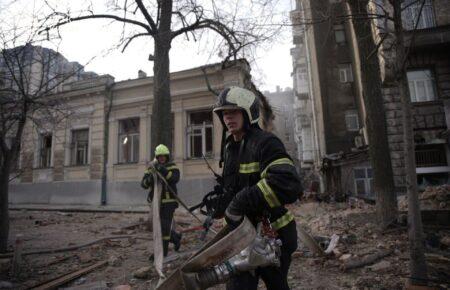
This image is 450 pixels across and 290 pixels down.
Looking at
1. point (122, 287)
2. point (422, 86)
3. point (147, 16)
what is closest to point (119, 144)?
point (147, 16)

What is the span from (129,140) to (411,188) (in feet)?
52.7

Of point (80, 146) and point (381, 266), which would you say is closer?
point (381, 266)

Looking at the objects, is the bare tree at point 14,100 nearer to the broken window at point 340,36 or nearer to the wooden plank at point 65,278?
the wooden plank at point 65,278

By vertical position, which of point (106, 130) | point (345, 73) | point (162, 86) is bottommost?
point (162, 86)

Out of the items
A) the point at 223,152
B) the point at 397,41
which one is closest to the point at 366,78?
the point at 397,41

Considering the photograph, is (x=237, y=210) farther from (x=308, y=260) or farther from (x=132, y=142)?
(x=132, y=142)

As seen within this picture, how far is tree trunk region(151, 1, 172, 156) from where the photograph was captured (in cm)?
863

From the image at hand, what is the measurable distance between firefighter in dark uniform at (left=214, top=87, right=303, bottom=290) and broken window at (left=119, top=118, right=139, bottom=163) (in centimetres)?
1567

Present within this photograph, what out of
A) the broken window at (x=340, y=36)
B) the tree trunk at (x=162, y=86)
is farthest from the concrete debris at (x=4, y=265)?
the broken window at (x=340, y=36)

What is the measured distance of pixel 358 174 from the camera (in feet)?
55.7

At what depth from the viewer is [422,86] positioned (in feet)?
43.7

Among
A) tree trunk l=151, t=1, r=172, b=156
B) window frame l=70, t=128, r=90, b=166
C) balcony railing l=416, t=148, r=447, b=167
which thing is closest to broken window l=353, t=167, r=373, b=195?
balcony railing l=416, t=148, r=447, b=167

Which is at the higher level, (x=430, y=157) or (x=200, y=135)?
(x=200, y=135)

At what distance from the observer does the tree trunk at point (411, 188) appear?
11.4 ft
